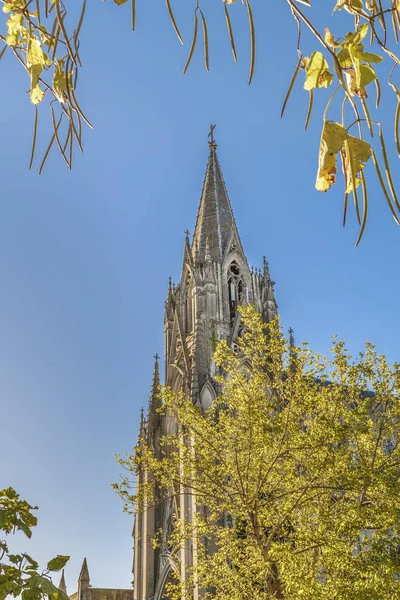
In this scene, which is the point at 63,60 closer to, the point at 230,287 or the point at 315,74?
the point at 315,74

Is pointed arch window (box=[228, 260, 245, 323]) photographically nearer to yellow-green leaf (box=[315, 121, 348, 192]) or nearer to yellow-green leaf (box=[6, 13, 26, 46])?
yellow-green leaf (box=[6, 13, 26, 46])

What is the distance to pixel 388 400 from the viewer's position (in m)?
16.9

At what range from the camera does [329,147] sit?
2.20m

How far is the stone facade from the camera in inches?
1403

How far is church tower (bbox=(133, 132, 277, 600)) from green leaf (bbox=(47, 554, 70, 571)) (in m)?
28.7

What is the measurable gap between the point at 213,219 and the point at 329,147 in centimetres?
4278

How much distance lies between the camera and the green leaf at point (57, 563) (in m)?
4.66

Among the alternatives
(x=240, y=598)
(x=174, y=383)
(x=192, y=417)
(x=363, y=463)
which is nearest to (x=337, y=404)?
(x=363, y=463)

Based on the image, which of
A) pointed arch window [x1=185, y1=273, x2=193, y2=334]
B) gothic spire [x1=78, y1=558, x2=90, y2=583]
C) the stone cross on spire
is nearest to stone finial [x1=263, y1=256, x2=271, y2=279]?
pointed arch window [x1=185, y1=273, x2=193, y2=334]

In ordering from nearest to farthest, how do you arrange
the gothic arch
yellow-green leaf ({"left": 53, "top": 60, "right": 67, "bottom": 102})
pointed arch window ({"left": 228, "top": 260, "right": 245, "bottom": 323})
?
1. yellow-green leaf ({"left": 53, "top": 60, "right": 67, "bottom": 102})
2. the gothic arch
3. pointed arch window ({"left": 228, "top": 260, "right": 245, "bottom": 323})

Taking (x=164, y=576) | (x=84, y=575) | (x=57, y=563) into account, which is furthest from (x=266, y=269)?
(x=57, y=563)

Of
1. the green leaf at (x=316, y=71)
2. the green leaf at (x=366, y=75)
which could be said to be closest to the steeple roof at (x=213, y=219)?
the green leaf at (x=316, y=71)

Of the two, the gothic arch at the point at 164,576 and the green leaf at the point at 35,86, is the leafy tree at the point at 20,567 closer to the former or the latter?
the green leaf at the point at 35,86

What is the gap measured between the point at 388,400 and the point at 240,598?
6273 millimetres
